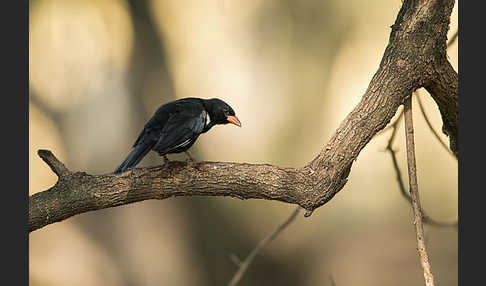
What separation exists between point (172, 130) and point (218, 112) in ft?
1.63

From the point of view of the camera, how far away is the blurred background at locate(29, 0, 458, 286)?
4984 mm

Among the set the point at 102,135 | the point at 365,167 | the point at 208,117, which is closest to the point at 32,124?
the point at 102,135

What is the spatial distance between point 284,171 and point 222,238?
269 cm

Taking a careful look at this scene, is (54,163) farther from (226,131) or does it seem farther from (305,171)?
(226,131)

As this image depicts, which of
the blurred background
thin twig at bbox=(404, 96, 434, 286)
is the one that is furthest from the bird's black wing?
the blurred background

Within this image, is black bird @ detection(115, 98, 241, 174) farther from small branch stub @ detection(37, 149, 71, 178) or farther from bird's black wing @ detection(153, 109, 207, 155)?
small branch stub @ detection(37, 149, 71, 178)

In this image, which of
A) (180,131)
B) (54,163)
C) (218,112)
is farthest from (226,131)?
(54,163)

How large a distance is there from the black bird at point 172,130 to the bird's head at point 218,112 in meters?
0.04

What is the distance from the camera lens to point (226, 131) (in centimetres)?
520

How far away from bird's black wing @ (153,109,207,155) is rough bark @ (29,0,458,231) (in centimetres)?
9

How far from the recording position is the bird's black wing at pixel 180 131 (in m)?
2.67

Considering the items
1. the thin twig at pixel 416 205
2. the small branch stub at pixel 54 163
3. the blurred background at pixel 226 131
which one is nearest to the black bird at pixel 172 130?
the small branch stub at pixel 54 163

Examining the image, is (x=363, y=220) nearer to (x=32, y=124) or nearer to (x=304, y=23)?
(x=304, y=23)

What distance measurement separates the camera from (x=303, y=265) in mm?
5477
